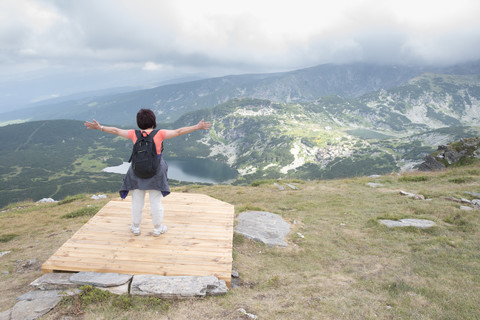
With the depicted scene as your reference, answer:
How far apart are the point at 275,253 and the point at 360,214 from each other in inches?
264

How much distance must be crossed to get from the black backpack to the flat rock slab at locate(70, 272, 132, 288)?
2.93 meters

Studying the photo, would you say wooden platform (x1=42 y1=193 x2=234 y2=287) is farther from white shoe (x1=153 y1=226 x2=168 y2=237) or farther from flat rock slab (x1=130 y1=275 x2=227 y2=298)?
flat rock slab (x1=130 y1=275 x2=227 y2=298)

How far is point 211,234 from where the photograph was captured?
29.8ft

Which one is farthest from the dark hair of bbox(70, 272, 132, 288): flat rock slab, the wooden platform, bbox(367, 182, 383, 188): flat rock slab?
bbox(367, 182, 383, 188): flat rock slab

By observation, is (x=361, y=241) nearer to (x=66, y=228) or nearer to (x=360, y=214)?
(x=360, y=214)

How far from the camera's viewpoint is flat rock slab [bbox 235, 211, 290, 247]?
1062 cm

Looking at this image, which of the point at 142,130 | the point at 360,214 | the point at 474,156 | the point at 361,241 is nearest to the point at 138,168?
the point at 142,130

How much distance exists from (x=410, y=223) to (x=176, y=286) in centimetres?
1071

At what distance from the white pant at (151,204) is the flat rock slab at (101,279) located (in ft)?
6.84

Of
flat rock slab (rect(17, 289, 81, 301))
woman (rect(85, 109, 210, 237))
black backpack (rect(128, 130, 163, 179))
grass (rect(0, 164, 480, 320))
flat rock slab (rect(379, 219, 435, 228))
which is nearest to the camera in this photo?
grass (rect(0, 164, 480, 320))

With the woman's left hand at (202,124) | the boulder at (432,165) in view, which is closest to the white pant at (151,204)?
the woman's left hand at (202,124)

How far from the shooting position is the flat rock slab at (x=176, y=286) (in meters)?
6.14

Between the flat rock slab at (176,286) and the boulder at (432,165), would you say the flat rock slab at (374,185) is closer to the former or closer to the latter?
the boulder at (432,165)

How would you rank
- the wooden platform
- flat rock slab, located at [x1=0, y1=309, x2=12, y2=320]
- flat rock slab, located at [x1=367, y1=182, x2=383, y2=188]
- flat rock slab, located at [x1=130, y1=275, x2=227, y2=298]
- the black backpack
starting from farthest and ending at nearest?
1. flat rock slab, located at [x1=367, y1=182, x2=383, y2=188]
2. the black backpack
3. the wooden platform
4. flat rock slab, located at [x1=130, y1=275, x2=227, y2=298]
5. flat rock slab, located at [x1=0, y1=309, x2=12, y2=320]
